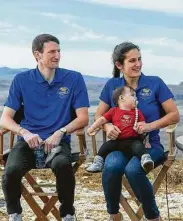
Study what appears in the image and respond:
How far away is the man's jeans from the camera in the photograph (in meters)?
4.93

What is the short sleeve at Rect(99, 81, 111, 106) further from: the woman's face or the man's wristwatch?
the man's wristwatch

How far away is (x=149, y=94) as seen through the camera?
17.4 feet

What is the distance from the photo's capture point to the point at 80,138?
208 inches

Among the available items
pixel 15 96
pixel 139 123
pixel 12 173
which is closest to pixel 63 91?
pixel 15 96

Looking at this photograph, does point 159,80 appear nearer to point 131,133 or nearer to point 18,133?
point 131,133

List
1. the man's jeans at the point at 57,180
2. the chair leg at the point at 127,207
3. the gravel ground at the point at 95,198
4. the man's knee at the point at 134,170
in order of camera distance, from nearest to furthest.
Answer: the man's knee at the point at 134,170 < the man's jeans at the point at 57,180 < the chair leg at the point at 127,207 < the gravel ground at the point at 95,198

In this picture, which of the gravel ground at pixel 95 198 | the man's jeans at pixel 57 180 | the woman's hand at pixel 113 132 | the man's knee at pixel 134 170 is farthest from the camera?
the gravel ground at pixel 95 198

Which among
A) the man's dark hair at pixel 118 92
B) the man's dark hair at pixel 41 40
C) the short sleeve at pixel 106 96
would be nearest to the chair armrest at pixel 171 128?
the man's dark hair at pixel 118 92

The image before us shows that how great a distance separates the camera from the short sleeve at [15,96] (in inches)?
215

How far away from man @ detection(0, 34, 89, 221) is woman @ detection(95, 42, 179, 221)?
0.82ft

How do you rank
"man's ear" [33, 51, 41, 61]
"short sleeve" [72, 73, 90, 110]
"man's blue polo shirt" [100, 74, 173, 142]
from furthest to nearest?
"man's ear" [33, 51, 41, 61] → "short sleeve" [72, 73, 90, 110] → "man's blue polo shirt" [100, 74, 173, 142]

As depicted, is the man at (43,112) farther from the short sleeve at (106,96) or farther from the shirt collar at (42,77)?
the short sleeve at (106,96)

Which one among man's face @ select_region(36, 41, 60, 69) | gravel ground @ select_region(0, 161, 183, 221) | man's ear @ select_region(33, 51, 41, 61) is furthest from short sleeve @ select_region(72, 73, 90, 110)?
gravel ground @ select_region(0, 161, 183, 221)

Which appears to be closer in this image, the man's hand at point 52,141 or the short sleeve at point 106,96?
the man's hand at point 52,141
